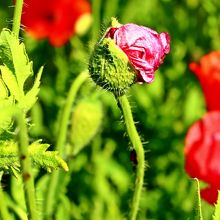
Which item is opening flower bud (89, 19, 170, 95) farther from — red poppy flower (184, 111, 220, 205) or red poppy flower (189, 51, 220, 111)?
red poppy flower (189, 51, 220, 111)

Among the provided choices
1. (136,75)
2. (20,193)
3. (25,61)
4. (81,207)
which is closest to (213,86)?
(81,207)

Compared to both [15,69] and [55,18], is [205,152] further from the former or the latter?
[55,18]

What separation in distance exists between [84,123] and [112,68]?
462 millimetres

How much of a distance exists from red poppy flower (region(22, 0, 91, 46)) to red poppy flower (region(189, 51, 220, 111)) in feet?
1.37

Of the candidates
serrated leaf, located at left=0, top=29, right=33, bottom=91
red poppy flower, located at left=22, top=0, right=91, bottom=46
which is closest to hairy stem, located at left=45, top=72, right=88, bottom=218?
serrated leaf, located at left=0, top=29, right=33, bottom=91

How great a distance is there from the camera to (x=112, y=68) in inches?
30.4

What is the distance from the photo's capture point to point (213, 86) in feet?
4.18

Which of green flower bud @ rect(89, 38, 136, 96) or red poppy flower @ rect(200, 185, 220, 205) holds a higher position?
green flower bud @ rect(89, 38, 136, 96)

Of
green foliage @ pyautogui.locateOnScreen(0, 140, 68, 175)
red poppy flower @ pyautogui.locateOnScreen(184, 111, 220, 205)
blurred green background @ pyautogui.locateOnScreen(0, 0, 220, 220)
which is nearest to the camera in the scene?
green foliage @ pyautogui.locateOnScreen(0, 140, 68, 175)

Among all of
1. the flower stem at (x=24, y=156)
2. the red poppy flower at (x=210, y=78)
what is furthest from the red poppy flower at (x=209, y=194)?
the flower stem at (x=24, y=156)

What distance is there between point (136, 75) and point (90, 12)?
98 centimetres

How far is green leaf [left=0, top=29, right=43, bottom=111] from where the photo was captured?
2.23 ft

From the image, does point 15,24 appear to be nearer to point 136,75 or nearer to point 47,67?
point 136,75

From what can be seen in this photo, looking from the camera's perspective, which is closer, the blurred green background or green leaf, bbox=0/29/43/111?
green leaf, bbox=0/29/43/111
